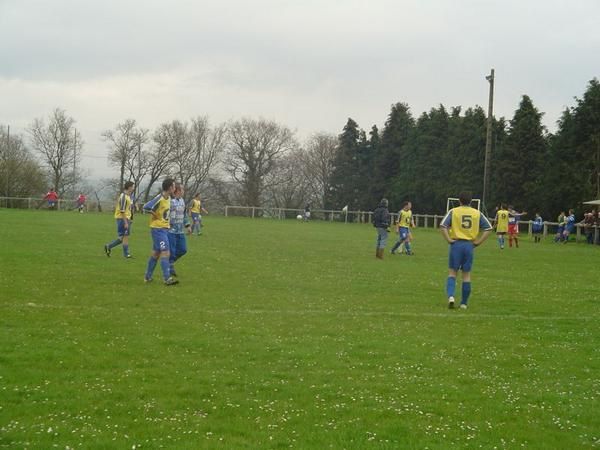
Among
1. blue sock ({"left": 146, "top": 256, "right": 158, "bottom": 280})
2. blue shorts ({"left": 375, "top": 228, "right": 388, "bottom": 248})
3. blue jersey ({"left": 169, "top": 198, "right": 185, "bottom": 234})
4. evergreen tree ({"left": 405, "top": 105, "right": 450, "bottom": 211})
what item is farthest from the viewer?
evergreen tree ({"left": 405, "top": 105, "right": 450, "bottom": 211})

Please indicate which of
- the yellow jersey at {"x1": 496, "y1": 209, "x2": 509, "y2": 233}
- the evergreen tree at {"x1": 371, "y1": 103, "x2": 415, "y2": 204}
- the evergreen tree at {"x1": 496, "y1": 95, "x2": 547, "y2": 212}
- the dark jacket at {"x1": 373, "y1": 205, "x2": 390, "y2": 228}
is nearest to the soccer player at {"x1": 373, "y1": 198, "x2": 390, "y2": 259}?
the dark jacket at {"x1": 373, "y1": 205, "x2": 390, "y2": 228}

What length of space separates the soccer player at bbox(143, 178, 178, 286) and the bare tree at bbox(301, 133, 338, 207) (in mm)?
86838

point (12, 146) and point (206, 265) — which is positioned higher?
point (12, 146)

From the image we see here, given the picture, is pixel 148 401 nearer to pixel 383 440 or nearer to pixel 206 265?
pixel 383 440

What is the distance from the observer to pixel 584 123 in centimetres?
4459

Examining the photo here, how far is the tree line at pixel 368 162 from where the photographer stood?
46.4 meters

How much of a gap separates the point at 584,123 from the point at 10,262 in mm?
38643

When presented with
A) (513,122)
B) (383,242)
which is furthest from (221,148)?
(383,242)

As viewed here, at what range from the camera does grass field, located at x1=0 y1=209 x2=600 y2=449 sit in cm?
521

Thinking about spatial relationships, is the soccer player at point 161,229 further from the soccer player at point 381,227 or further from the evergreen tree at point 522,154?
the evergreen tree at point 522,154

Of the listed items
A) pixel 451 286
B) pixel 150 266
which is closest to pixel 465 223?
pixel 451 286

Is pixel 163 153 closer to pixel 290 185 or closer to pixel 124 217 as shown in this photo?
pixel 290 185

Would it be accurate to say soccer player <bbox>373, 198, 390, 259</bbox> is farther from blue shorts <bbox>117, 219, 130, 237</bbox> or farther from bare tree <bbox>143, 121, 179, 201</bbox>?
bare tree <bbox>143, 121, 179, 201</bbox>

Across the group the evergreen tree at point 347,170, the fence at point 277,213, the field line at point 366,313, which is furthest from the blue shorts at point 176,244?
the evergreen tree at point 347,170
